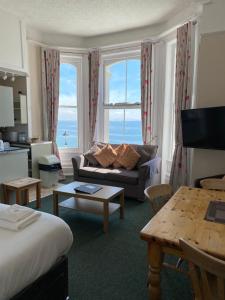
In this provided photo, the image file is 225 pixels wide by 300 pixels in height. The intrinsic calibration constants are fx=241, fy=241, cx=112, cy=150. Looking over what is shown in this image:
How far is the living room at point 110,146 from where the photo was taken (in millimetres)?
1629

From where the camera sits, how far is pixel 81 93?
557 centimetres

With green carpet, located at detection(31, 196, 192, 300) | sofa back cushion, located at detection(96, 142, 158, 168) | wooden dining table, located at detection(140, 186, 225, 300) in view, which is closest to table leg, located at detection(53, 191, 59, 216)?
green carpet, located at detection(31, 196, 192, 300)

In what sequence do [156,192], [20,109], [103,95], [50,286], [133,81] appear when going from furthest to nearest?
1. [103,95]
2. [133,81]
3. [20,109]
4. [156,192]
5. [50,286]

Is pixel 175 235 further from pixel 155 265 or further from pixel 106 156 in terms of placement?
pixel 106 156

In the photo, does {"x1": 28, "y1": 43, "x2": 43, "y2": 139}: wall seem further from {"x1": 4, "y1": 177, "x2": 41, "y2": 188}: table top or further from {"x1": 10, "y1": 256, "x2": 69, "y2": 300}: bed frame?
{"x1": 10, "y1": 256, "x2": 69, "y2": 300}: bed frame

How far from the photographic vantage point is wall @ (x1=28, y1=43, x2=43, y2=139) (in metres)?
5.02

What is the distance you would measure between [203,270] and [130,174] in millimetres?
2874

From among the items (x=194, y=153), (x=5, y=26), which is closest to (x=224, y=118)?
(x=194, y=153)

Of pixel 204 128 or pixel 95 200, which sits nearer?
pixel 95 200

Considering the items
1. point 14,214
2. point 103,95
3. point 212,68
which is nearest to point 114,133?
point 103,95

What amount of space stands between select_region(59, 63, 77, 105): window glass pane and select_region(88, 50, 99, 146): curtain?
421 mm

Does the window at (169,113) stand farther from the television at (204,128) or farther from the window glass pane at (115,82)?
the television at (204,128)

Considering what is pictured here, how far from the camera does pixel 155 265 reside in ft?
4.92

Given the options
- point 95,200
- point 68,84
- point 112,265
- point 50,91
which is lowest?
point 112,265
